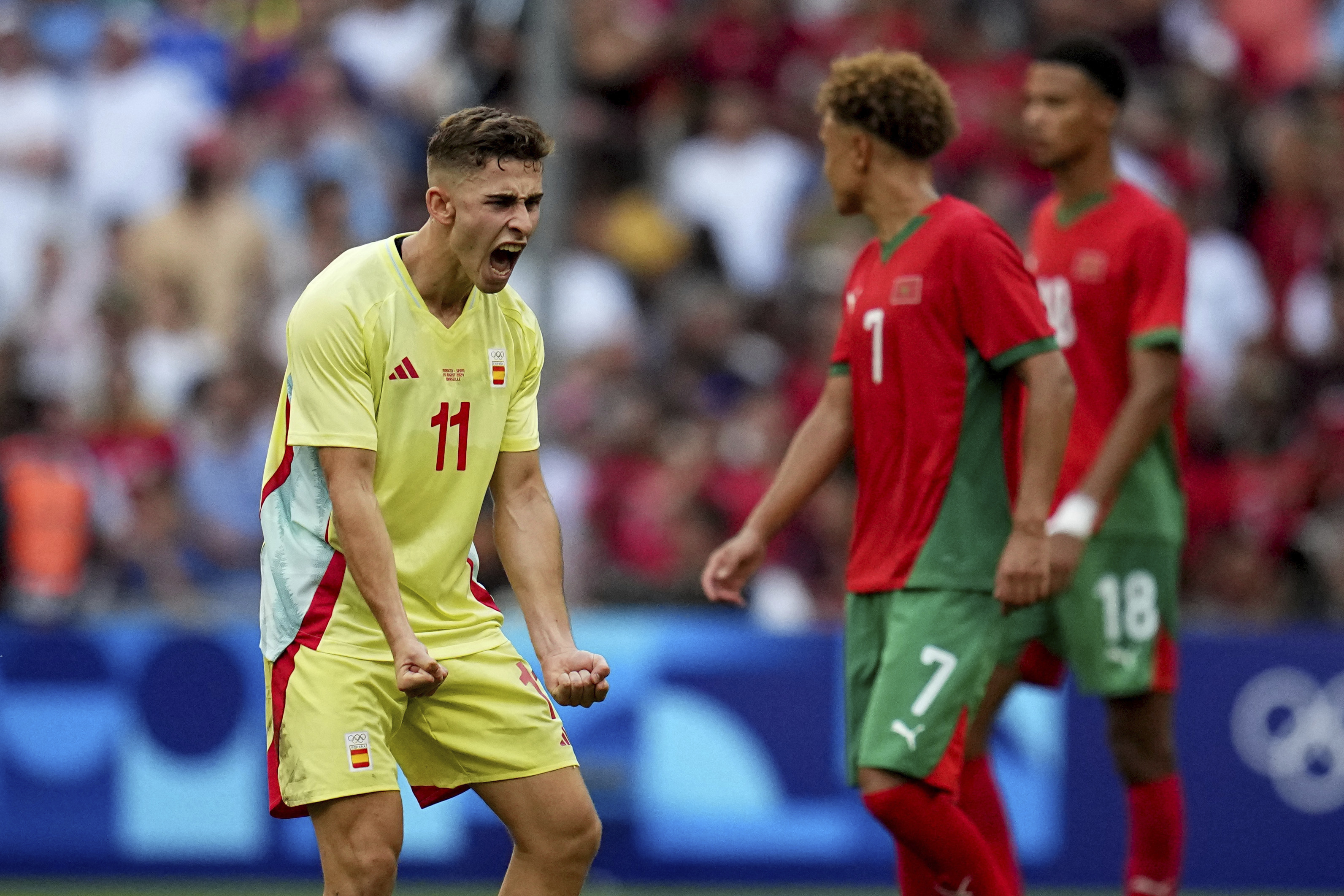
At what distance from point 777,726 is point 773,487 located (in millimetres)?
3586

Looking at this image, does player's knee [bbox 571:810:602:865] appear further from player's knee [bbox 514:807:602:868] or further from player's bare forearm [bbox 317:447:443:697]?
player's bare forearm [bbox 317:447:443:697]

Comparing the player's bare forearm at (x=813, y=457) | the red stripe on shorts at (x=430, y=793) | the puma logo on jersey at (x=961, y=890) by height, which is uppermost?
the player's bare forearm at (x=813, y=457)

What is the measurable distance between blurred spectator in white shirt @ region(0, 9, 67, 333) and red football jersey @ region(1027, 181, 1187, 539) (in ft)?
27.5

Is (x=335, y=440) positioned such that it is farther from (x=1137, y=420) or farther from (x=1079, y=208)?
(x=1079, y=208)

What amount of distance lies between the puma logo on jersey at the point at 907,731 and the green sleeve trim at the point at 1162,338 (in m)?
1.70

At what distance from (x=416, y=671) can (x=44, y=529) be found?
6309 millimetres

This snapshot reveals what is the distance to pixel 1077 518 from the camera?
21.5ft

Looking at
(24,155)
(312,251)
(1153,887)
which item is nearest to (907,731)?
(1153,887)

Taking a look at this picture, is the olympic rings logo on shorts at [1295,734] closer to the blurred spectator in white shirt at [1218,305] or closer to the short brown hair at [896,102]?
the blurred spectator in white shirt at [1218,305]

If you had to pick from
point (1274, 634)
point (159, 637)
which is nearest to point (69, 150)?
point (159, 637)

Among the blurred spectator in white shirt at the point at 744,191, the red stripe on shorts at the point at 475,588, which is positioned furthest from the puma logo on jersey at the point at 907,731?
the blurred spectator in white shirt at the point at 744,191

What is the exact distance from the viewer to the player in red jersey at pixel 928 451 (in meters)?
5.82

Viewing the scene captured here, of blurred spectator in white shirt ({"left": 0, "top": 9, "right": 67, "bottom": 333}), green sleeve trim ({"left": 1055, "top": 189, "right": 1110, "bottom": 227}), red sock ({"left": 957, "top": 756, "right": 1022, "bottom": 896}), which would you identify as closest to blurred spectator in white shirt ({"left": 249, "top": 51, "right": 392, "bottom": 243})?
blurred spectator in white shirt ({"left": 0, "top": 9, "right": 67, "bottom": 333})

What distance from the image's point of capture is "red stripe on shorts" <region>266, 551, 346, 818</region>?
17.2 feet
